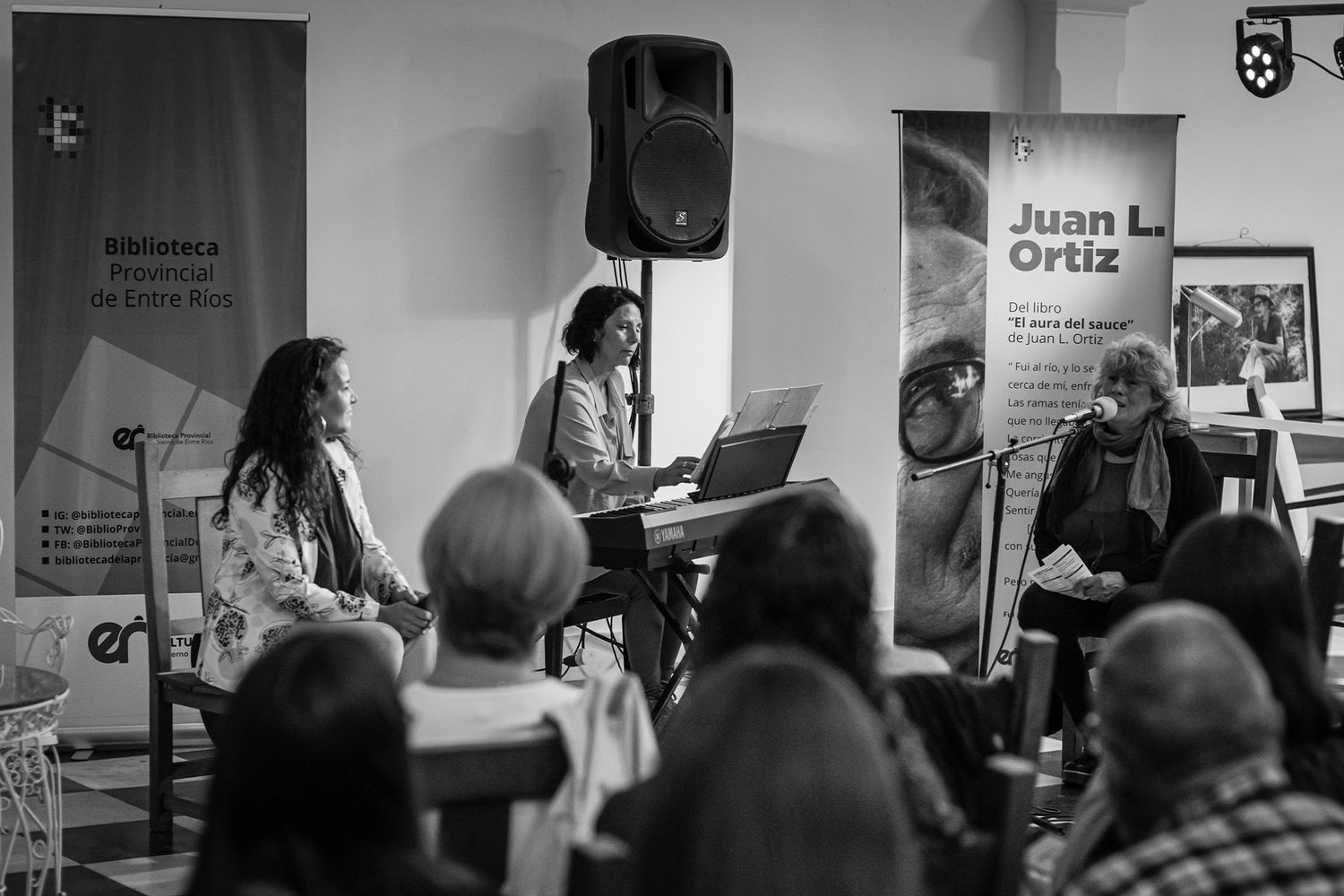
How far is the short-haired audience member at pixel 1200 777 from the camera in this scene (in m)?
1.19

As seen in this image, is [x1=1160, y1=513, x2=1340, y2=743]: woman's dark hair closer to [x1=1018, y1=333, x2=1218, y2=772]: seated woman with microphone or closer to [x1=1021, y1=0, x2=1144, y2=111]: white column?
[x1=1018, y1=333, x2=1218, y2=772]: seated woman with microphone

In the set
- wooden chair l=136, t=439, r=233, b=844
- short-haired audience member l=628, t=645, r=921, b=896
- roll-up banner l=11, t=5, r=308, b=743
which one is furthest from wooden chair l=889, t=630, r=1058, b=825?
roll-up banner l=11, t=5, r=308, b=743

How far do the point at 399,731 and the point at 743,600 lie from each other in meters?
0.54

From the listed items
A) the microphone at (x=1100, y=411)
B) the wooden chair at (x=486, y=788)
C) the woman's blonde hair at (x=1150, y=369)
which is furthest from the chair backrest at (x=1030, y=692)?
the woman's blonde hair at (x=1150, y=369)

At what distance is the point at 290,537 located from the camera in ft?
11.1

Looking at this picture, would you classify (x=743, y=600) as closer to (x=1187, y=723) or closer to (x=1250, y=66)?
(x=1187, y=723)

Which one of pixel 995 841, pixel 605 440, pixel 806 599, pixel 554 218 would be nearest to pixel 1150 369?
pixel 605 440

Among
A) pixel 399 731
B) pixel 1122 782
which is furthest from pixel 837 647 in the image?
pixel 399 731

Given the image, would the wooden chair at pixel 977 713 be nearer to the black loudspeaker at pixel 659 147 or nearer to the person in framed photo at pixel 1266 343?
the black loudspeaker at pixel 659 147

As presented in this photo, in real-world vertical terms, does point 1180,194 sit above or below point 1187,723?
above

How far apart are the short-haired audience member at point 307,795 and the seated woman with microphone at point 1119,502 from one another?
312 cm

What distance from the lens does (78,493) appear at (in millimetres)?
4520

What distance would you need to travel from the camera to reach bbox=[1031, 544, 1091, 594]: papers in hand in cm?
400

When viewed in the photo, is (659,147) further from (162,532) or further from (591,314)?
(162,532)
